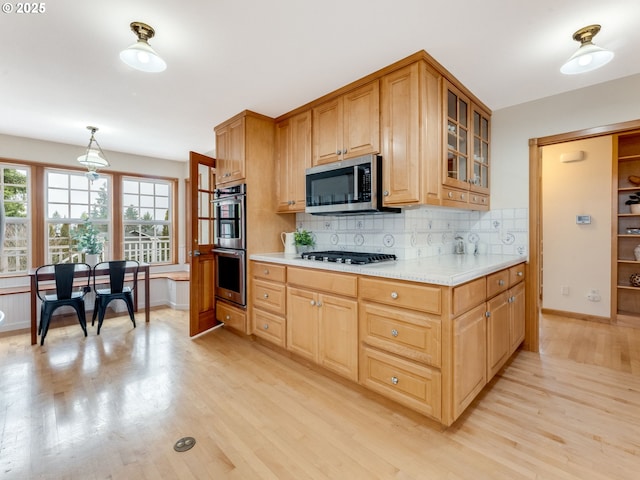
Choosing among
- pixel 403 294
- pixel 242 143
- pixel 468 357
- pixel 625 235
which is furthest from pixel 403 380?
pixel 625 235

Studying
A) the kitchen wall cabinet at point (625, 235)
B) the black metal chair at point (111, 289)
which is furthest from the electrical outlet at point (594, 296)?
the black metal chair at point (111, 289)

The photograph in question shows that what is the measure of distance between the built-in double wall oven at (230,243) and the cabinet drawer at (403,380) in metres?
1.56

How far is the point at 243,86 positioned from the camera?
2.65 m

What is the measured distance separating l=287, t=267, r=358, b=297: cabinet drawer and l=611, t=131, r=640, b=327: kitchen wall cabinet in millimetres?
3661

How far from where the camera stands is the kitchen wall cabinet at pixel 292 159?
9.84 ft

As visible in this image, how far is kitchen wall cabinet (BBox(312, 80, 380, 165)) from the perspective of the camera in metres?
2.42

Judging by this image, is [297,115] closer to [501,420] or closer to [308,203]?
[308,203]

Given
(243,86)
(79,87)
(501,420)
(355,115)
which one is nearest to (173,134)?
(79,87)

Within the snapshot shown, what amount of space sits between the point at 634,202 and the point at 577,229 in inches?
24.8

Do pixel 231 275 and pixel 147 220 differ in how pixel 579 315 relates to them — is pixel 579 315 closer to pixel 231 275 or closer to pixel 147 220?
pixel 231 275

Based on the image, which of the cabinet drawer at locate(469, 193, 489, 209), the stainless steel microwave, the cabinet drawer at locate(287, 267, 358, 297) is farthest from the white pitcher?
the cabinet drawer at locate(469, 193, 489, 209)

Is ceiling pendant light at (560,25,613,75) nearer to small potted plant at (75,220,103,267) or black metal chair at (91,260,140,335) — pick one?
black metal chair at (91,260,140,335)

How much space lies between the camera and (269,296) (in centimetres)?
292

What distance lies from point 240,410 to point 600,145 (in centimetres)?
492
